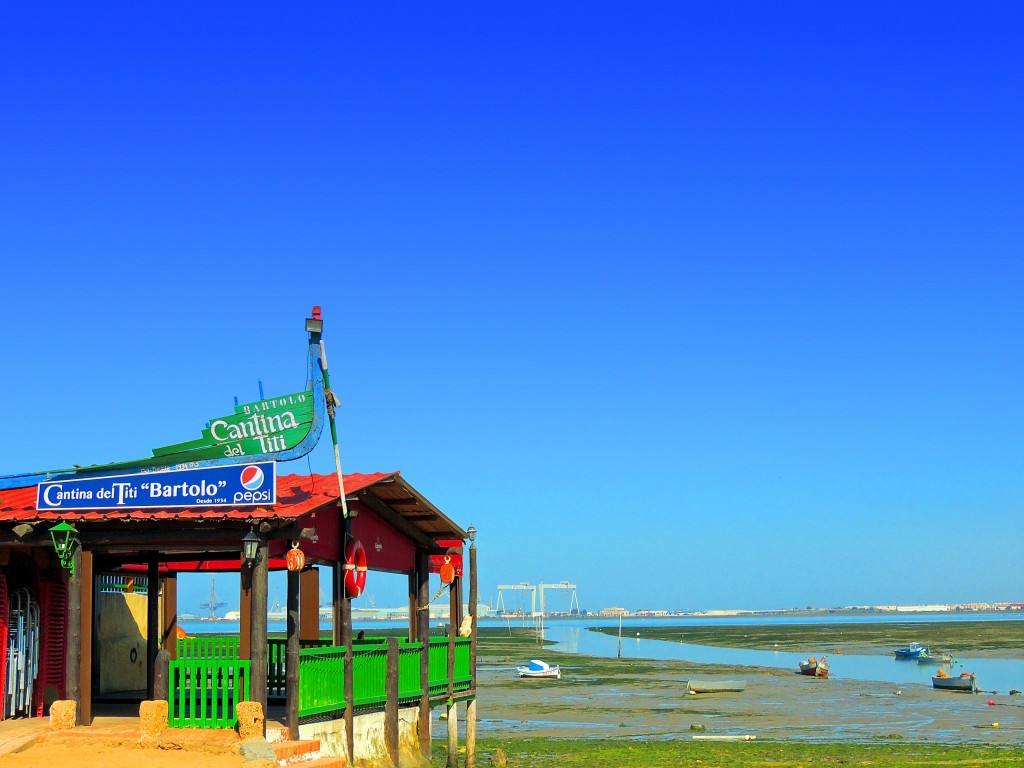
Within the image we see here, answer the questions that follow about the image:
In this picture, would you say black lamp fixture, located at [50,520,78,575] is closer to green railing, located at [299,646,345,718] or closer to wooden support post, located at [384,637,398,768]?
green railing, located at [299,646,345,718]

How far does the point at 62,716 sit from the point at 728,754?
57.5 feet

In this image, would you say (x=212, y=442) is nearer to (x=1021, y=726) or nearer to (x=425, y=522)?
(x=425, y=522)

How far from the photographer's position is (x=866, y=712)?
139ft

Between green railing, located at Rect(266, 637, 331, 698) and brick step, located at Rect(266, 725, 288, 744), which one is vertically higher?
green railing, located at Rect(266, 637, 331, 698)

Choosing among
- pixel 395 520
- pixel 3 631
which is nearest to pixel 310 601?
pixel 395 520

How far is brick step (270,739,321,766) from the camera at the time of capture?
49.4 feet

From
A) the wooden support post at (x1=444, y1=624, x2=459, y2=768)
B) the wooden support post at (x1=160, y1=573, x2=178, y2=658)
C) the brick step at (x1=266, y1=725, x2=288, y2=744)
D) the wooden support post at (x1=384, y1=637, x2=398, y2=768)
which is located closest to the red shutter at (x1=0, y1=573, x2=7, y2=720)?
the brick step at (x1=266, y1=725, x2=288, y2=744)

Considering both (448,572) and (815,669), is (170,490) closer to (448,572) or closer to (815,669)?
(448,572)

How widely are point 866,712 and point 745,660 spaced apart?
4265 centimetres

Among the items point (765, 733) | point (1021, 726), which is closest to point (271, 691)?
point (765, 733)

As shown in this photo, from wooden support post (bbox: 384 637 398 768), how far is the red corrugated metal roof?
288 centimetres

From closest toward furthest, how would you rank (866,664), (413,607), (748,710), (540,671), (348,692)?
(348,692), (413,607), (748,710), (540,671), (866,664)

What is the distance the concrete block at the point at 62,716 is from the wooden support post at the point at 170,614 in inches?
335

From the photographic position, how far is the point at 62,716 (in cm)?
1534
